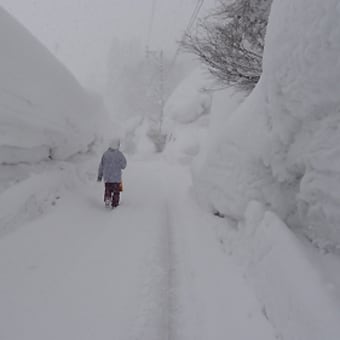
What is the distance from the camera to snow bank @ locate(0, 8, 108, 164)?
4.59 m

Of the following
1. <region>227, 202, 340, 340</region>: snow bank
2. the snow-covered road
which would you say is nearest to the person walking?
the snow-covered road

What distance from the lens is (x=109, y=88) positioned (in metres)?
56.4

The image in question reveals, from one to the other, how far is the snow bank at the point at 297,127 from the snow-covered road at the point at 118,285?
1.13 meters

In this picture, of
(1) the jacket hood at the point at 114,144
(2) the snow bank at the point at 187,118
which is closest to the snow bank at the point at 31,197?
(1) the jacket hood at the point at 114,144

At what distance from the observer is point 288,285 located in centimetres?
262

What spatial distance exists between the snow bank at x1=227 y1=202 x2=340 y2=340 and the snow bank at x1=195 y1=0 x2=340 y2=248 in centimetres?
43

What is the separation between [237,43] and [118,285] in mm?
6478

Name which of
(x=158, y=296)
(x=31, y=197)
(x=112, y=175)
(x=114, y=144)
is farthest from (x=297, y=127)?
(x=114, y=144)

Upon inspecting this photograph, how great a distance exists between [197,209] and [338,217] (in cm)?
480

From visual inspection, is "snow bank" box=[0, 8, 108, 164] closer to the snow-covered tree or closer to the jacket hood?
the jacket hood

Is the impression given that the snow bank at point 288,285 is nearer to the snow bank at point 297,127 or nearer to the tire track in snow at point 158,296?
the snow bank at point 297,127

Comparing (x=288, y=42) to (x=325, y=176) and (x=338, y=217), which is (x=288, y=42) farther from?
(x=338, y=217)

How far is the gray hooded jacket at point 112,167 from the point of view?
23.2 ft

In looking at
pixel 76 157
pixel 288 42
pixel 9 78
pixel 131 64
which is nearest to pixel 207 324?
pixel 288 42
